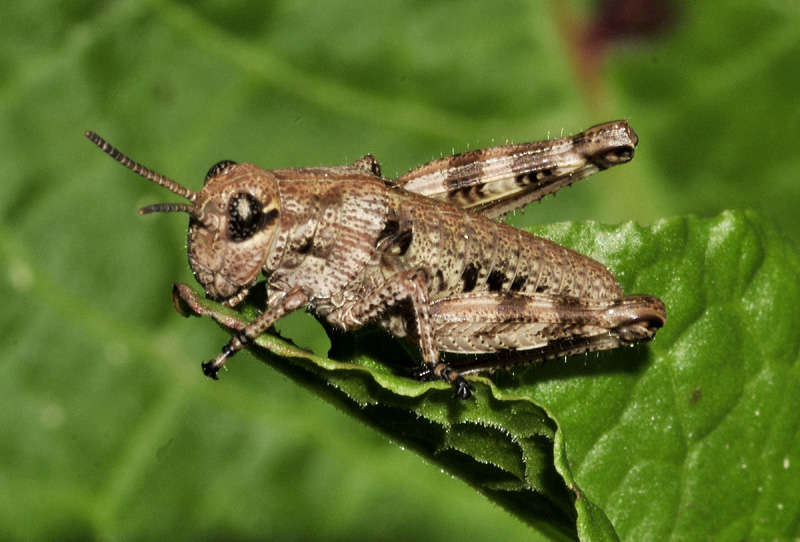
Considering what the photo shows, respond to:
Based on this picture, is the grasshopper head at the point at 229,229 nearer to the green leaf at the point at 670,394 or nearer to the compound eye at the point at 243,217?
the compound eye at the point at 243,217

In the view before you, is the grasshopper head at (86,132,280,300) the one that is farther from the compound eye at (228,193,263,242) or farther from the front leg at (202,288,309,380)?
the front leg at (202,288,309,380)

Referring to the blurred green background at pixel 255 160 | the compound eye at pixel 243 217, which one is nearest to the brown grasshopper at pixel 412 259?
the compound eye at pixel 243 217

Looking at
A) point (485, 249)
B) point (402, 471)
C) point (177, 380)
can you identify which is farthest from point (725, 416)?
point (177, 380)

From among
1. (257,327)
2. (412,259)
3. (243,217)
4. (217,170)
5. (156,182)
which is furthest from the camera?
(412,259)

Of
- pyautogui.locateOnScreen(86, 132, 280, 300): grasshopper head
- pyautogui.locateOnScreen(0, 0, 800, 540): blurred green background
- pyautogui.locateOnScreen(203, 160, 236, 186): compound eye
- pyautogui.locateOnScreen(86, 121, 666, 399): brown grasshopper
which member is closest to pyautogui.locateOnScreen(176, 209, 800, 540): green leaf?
pyautogui.locateOnScreen(86, 121, 666, 399): brown grasshopper

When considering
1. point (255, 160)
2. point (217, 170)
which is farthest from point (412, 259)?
point (255, 160)

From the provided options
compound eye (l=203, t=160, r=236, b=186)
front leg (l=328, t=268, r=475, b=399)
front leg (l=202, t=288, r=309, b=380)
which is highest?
compound eye (l=203, t=160, r=236, b=186)

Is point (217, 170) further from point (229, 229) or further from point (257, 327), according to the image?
A: point (257, 327)
